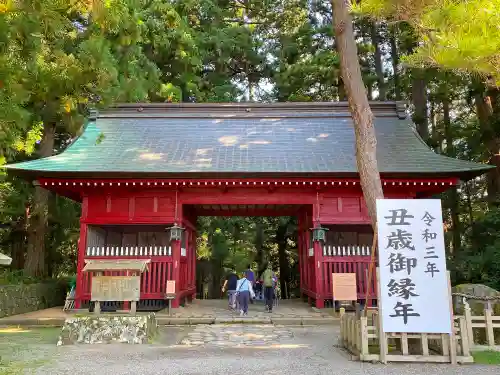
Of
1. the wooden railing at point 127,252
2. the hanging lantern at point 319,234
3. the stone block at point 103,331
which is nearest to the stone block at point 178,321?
the wooden railing at point 127,252

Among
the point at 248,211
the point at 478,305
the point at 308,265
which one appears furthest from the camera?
the point at 248,211

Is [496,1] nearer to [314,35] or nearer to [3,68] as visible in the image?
[3,68]

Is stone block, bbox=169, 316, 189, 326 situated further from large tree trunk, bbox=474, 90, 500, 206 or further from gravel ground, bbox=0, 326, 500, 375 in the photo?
large tree trunk, bbox=474, 90, 500, 206

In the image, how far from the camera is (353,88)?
22.4 feet

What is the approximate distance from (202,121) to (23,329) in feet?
27.1

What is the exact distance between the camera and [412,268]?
573 centimetres

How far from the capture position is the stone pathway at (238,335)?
7.13m

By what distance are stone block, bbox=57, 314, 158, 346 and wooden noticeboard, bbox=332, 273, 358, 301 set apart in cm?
483

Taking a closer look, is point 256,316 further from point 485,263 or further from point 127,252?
point 485,263

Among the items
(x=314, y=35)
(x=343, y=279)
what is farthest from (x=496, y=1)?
(x=314, y=35)

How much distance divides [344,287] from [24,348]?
22.3ft

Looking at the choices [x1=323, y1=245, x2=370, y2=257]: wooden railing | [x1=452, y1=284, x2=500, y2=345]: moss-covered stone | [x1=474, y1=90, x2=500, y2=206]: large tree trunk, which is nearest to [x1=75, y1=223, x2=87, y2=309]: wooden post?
[x1=323, y1=245, x2=370, y2=257]: wooden railing

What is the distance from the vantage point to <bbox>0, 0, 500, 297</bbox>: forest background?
528 centimetres

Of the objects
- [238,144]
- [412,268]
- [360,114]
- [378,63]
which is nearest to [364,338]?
[412,268]
